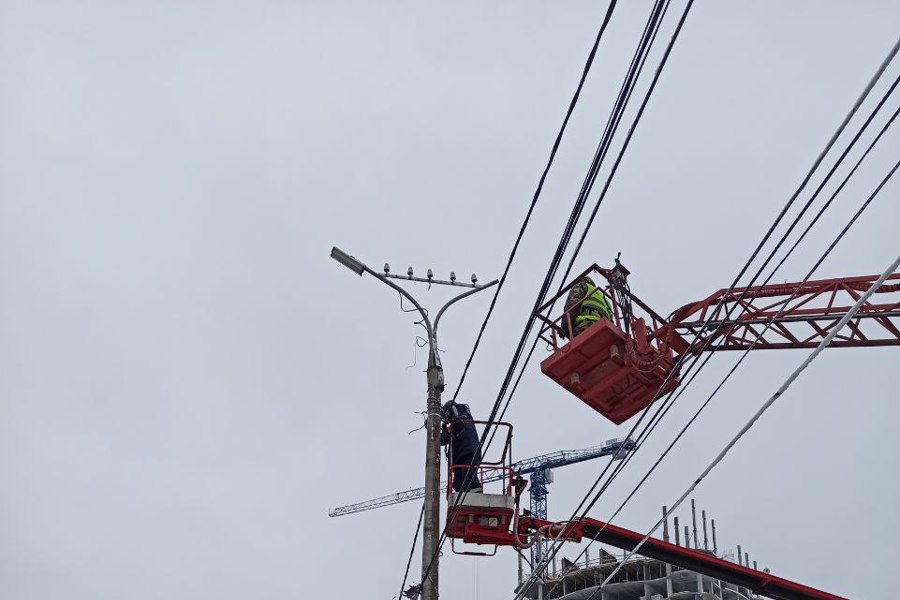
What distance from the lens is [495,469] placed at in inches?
881

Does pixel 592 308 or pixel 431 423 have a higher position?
pixel 592 308

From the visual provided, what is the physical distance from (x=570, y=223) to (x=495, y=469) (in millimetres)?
11045

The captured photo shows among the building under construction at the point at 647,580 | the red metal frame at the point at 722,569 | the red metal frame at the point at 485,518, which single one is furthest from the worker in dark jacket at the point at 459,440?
the building under construction at the point at 647,580

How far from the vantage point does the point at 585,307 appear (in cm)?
2241

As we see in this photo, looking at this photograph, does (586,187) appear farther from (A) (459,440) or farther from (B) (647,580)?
(B) (647,580)

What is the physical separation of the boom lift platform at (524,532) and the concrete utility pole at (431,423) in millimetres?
962

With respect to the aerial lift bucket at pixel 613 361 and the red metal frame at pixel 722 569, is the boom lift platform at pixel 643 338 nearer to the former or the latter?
the aerial lift bucket at pixel 613 361

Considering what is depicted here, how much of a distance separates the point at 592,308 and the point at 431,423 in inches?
230

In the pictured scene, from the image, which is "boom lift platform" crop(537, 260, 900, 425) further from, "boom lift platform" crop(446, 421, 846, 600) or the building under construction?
the building under construction

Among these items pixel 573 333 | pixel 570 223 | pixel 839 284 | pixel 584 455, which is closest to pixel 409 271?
Answer: pixel 573 333

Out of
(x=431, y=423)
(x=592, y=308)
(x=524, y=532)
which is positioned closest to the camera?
(x=431, y=423)

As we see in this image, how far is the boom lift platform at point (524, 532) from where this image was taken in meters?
21.5

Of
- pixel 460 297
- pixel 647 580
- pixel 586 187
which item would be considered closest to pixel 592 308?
pixel 460 297

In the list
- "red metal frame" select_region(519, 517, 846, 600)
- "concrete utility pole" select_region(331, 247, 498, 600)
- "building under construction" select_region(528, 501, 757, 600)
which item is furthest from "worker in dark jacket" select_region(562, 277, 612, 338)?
"building under construction" select_region(528, 501, 757, 600)
